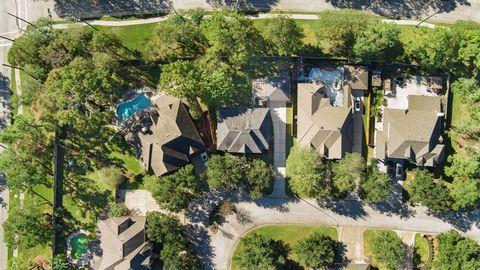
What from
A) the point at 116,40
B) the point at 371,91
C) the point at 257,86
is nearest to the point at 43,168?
the point at 116,40

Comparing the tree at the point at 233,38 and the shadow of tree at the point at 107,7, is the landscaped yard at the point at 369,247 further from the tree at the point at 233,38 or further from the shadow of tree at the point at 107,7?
the shadow of tree at the point at 107,7

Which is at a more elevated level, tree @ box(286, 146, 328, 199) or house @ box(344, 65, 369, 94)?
house @ box(344, 65, 369, 94)

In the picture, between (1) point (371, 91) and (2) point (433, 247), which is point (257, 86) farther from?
(2) point (433, 247)

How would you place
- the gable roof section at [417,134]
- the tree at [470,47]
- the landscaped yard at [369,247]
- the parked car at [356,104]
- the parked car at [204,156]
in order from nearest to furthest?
1. the tree at [470,47]
2. the gable roof section at [417,134]
3. the parked car at [356,104]
4. the landscaped yard at [369,247]
5. the parked car at [204,156]

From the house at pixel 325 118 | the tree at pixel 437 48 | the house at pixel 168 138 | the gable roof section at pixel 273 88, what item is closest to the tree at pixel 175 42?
the house at pixel 168 138

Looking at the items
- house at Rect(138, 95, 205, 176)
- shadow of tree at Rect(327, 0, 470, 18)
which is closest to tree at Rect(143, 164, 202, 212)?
house at Rect(138, 95, 205, 176)

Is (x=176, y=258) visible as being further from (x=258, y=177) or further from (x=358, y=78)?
(x=358, y=78)

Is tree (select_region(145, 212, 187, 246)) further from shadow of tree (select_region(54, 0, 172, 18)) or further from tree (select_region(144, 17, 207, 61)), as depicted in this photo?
shadow of tree (select_region(54, 0, 172, 18))
